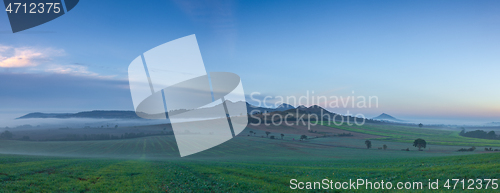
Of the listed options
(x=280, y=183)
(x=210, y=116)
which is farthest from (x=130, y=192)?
(x=210, y=116)

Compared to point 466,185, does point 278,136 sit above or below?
below

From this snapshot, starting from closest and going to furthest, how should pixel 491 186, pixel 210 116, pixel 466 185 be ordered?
1. pixel 491 186
2. pixel 466 185
3. pixel 210 116

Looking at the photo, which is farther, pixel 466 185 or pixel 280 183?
pixel 280 183

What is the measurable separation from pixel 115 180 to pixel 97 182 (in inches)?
47.0

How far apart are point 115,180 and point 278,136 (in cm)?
12110

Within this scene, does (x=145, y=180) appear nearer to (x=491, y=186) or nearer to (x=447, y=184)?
(x=447, y=184)

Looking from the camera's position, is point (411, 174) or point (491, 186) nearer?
point (491, 186)

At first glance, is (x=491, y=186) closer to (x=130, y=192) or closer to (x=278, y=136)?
(x=130, y=192)

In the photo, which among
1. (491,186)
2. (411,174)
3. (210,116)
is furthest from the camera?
(210,116)

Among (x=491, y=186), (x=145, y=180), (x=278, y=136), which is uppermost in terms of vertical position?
(x=491, y=186)

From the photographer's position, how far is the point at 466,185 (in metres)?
13.1

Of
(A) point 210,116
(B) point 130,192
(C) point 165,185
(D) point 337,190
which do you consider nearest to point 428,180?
(D) point 337,190

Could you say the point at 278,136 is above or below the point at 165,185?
below

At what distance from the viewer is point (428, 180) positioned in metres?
14.9
